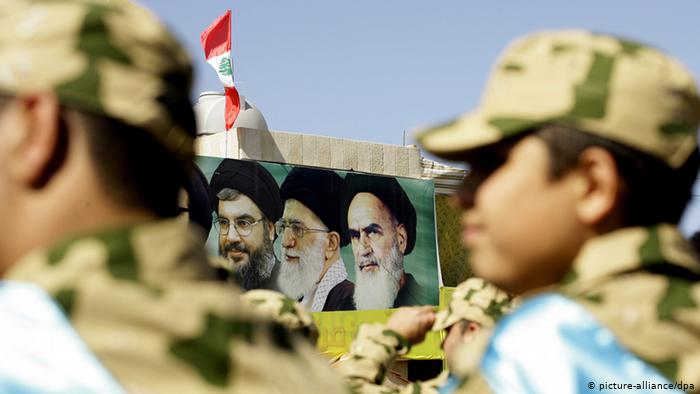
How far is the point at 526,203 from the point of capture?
1749 mm

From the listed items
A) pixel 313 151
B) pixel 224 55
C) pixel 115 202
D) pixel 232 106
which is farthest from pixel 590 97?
pixel 224 55

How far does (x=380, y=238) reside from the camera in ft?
76.0

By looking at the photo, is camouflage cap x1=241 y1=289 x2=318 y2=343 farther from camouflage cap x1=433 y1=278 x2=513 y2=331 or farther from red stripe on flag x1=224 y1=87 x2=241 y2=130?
red stripe on flag x1=224 y1=87 x2=241 y2=130

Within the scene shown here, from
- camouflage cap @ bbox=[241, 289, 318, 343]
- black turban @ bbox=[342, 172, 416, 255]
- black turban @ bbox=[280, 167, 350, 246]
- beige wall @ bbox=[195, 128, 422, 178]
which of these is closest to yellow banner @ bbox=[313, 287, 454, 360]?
black turban @ bbox=[280, 167, 350, 246]

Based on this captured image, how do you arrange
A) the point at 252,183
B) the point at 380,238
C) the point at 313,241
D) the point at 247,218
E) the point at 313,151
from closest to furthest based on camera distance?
the point at 247,218 < the point at 252,183 < the point at 313,241 < the point at 380,238 < the point at 313,151

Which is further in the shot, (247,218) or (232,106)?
(232,106)

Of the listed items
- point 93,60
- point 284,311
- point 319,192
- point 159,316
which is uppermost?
Answer: point 93,60

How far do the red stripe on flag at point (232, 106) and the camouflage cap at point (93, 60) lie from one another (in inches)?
946

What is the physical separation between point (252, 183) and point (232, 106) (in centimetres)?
503

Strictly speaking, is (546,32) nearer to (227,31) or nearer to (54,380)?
(54,380)

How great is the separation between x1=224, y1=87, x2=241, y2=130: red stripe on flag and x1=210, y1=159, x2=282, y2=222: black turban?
4.35 metres

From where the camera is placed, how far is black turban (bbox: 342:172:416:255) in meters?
23.0

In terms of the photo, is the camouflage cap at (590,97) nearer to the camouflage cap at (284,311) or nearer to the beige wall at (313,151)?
the camouflage cap at (284,311)

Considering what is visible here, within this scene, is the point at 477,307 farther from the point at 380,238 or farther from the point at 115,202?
the point at 380,238
